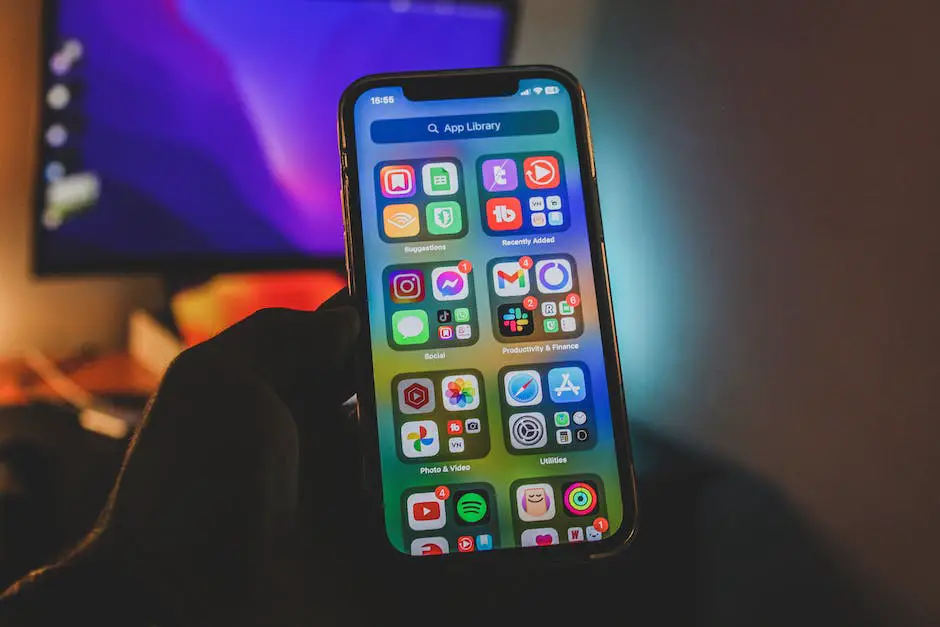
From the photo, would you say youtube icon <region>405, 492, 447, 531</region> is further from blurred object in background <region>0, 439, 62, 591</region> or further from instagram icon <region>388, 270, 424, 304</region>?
blurred object in background <region>0, 439, 62, 591</region>

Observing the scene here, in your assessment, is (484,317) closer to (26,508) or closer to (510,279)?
(510,279)

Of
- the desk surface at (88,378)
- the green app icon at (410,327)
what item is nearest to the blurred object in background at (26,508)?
the desk surface at (88,378)

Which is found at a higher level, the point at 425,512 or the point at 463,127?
the point at 463,127

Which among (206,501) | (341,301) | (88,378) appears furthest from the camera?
(88,378)

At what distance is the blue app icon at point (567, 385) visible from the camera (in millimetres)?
460

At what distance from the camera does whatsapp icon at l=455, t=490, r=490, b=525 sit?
44 cm

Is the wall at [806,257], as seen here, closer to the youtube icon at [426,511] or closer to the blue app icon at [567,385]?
the blue app icon at [567,385]

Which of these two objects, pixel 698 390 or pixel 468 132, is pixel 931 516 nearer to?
pixel 698 390

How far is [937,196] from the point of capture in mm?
330

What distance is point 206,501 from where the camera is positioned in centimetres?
35

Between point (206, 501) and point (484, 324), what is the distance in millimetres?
204

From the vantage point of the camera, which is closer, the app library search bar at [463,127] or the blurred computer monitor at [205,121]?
the app library search bar at [463,127]

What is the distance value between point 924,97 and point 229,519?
16.1 inches

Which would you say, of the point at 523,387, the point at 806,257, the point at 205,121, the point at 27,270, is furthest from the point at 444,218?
the point at 27,270
